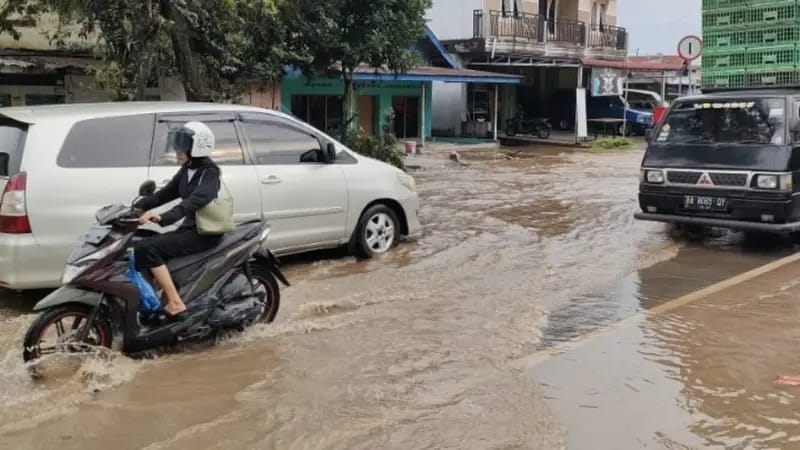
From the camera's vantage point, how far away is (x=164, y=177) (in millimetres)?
6797

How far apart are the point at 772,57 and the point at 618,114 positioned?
2351 cm

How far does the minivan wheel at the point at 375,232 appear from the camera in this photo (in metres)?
8.52

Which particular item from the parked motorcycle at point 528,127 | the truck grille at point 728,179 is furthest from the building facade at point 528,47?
the truck grille at point 728,179

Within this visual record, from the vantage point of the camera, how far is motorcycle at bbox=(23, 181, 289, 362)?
4.99m

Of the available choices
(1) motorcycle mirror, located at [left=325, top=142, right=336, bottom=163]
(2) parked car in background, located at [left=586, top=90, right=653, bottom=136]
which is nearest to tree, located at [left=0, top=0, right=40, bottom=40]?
(1) motorcycle mirror, located at [left=325, top=142, right=336, bottom=163]

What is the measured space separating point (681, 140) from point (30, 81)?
12.5m

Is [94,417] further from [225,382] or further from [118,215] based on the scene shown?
[118,215]

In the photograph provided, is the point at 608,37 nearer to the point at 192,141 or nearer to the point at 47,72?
the point at 47,72

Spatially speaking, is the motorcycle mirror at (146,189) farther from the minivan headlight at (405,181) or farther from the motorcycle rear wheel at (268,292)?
the minivan headlight at (405,181)

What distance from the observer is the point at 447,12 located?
102 ft

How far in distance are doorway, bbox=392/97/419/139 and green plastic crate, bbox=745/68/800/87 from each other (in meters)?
16.5

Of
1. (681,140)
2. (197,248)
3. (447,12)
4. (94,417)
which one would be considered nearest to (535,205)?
(681,140)

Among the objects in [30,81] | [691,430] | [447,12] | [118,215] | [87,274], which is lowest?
[691,430]

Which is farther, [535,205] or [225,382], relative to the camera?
[535,205]
